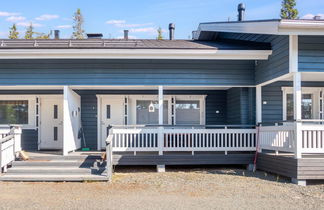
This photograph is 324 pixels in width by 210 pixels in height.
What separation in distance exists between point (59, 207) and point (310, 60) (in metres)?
6.04

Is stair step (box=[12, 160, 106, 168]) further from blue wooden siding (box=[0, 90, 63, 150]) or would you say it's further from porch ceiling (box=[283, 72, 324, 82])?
porch ceiling (box=[283, 72, 324, 82])

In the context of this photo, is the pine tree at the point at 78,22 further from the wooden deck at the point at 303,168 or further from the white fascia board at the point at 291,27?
the wooden deck at the point at 303,168

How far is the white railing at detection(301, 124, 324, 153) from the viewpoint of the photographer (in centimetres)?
708

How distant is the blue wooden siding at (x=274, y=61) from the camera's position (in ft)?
24.9

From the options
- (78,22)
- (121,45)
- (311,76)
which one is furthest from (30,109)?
(78,22)

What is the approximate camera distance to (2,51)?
28.5ft

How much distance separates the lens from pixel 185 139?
898 centimetres

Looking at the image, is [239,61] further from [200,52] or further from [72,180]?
[72,180]

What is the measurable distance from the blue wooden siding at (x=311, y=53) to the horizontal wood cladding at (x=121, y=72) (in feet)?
7.57

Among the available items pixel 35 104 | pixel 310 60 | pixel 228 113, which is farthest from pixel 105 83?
pixel 310 60

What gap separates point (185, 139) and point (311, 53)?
385 cm

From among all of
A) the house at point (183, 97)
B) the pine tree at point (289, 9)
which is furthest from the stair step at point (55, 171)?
the pine tree at point (289, 9)

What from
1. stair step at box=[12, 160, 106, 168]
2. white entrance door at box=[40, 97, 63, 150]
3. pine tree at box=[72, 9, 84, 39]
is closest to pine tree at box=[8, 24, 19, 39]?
pine tree at box=[72, 9, 84, 39]

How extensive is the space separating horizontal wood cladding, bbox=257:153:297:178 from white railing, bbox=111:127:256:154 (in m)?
0.52
